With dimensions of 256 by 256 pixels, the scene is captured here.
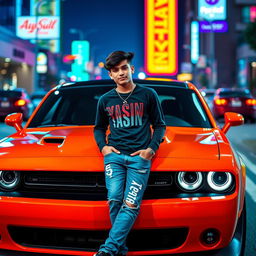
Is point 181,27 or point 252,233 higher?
point 181,27

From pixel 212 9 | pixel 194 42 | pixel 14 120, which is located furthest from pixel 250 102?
pixel 194 42

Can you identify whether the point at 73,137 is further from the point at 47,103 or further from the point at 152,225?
the point at 47,103

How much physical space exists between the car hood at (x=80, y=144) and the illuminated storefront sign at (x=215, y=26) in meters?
49.2

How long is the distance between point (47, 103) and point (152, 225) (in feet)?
7.68

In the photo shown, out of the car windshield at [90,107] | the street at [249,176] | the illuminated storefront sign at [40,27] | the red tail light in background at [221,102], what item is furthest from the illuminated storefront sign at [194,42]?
Answer: the car windshield at [90,107]

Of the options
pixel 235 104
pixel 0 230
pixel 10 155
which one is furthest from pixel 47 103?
pixel 235 104

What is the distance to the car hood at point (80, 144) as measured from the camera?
3.52m

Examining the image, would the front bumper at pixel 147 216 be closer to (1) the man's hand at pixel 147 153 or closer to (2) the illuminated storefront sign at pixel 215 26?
(1) the man's hand at pixel 147 153

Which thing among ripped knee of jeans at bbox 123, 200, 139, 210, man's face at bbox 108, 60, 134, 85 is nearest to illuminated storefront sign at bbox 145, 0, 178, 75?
man's face at bbox 108, 60, 134, 85

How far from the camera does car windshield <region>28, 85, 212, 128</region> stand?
490cm

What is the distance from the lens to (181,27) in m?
160

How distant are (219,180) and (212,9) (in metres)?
58.9

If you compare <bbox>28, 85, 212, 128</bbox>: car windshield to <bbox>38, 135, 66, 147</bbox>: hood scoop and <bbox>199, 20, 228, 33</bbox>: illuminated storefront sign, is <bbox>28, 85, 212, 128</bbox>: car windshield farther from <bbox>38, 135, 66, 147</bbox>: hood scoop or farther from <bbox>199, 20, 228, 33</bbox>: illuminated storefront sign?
<bbox>199, 20, 228, 33</bbox>: illuminated storefront sign

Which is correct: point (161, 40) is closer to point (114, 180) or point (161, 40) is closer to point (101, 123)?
point (101, 123)
